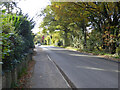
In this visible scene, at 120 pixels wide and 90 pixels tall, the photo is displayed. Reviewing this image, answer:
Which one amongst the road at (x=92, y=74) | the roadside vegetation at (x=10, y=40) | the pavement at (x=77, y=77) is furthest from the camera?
the road at (x=92, y=74)

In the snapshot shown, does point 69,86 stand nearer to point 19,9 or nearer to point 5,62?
point 5,62

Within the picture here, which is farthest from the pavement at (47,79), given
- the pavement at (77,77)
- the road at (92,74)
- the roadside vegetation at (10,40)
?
the roadside vegetation at (10,40)

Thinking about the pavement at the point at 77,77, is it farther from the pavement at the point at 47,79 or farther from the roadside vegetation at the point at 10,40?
the roadside vegetation at the point at 10,40

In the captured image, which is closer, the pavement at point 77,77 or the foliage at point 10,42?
the foliage at point 10,42

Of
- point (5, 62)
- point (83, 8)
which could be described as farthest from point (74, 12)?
point (5, 62)

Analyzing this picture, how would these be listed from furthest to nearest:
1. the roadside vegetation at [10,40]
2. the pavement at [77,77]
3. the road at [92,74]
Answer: the road at [92,74]
the pavement at [77,77]
the roadside vegetation at [10,40]

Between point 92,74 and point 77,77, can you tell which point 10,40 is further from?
point 92,74

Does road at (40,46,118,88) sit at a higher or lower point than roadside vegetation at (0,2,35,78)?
lower

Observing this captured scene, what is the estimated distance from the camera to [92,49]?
22.8 metres

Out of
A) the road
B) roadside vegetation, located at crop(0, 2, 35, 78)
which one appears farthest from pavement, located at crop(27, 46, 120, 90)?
roadside vegetation, located at crop(0, 2, 35, 78)

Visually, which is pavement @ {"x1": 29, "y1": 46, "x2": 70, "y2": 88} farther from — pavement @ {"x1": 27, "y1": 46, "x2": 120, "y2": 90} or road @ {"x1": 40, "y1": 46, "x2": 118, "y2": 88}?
road @ {"x1": 40, "y1": 46, "x2": 118, "y2": 88}

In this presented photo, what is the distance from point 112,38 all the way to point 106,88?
43.9 feet

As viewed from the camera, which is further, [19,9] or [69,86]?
[19,9]

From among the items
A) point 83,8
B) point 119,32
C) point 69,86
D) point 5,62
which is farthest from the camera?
point 119,32
